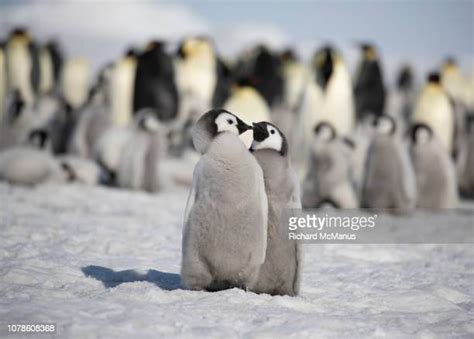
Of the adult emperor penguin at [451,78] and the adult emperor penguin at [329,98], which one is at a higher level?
the adult emperor penguin at [451,78]

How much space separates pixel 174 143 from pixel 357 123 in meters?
3.60

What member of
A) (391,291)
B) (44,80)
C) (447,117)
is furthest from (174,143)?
(44,80)

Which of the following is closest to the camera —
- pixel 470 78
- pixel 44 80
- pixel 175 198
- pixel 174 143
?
pixel 175 198

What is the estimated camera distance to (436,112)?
40.8 ft

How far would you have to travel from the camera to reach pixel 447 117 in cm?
1243

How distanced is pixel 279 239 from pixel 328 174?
4506 mm

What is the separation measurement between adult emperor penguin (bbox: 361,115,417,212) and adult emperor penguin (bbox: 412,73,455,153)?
144 inches

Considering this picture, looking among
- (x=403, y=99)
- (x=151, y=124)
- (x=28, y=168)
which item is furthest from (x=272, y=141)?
(x=403, y=99)

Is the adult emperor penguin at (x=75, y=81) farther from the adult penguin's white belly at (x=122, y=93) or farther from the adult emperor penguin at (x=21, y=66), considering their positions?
the adult penguin's white belly at (x=122, y=93)

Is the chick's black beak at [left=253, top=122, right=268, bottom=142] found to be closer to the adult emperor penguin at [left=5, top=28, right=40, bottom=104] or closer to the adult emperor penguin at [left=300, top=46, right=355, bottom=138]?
the adult emperor penguin at [left=300, top=46, right=355, bottom=138]

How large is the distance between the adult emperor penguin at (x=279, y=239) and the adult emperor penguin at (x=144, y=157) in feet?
17.2

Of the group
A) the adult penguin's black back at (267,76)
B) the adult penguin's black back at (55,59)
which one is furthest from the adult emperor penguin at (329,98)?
the adult penguin's black back at (55,59)

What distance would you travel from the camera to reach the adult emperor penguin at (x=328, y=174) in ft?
28.1

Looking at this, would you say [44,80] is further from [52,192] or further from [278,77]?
[52,192]
